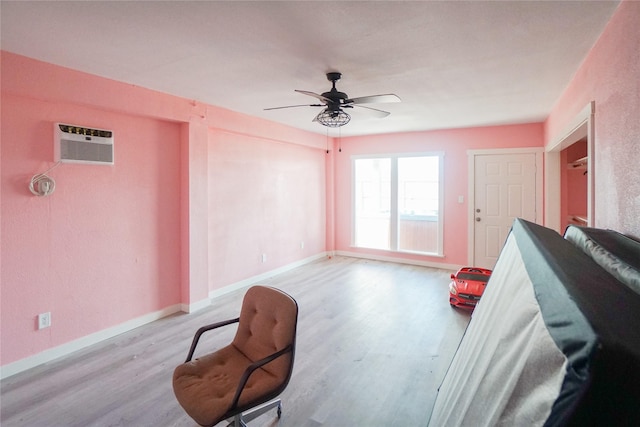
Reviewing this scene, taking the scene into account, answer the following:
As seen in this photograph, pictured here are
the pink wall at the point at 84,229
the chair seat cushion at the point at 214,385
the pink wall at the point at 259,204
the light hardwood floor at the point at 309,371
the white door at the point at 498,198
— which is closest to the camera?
the chair seat cushion at the point at 214,385

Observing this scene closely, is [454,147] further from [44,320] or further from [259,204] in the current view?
[44,320]

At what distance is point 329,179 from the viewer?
6887 mm

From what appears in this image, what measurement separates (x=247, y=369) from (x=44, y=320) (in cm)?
231

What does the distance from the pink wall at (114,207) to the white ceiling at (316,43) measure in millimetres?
295

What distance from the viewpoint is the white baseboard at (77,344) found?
2.58m

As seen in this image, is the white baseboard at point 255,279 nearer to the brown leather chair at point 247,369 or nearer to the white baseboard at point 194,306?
the white baseboard at point 194,306

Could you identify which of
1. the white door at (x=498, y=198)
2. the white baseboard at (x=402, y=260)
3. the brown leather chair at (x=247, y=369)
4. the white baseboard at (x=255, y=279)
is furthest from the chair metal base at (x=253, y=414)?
the white door at (x=498, y=198)

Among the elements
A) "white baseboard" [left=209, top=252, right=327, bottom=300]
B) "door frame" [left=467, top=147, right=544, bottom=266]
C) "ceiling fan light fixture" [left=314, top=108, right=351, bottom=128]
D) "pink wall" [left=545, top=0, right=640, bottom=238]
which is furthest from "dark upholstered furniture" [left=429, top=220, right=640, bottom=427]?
"door frame" [left=467, top=147, right=544, bottom=266]

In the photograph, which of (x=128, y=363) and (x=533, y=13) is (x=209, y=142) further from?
(x=533, y=13)

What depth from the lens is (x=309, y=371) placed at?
8.54ft

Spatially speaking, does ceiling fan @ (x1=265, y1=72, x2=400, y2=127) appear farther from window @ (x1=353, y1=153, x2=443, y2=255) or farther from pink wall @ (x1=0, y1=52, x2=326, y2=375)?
window @ (x1=353, y1=153, x2=443, y2=255)

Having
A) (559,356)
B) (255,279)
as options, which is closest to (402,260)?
(255,279)

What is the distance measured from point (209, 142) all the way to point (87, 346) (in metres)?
2.57

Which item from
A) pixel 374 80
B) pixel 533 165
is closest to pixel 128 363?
pixel 374 80
